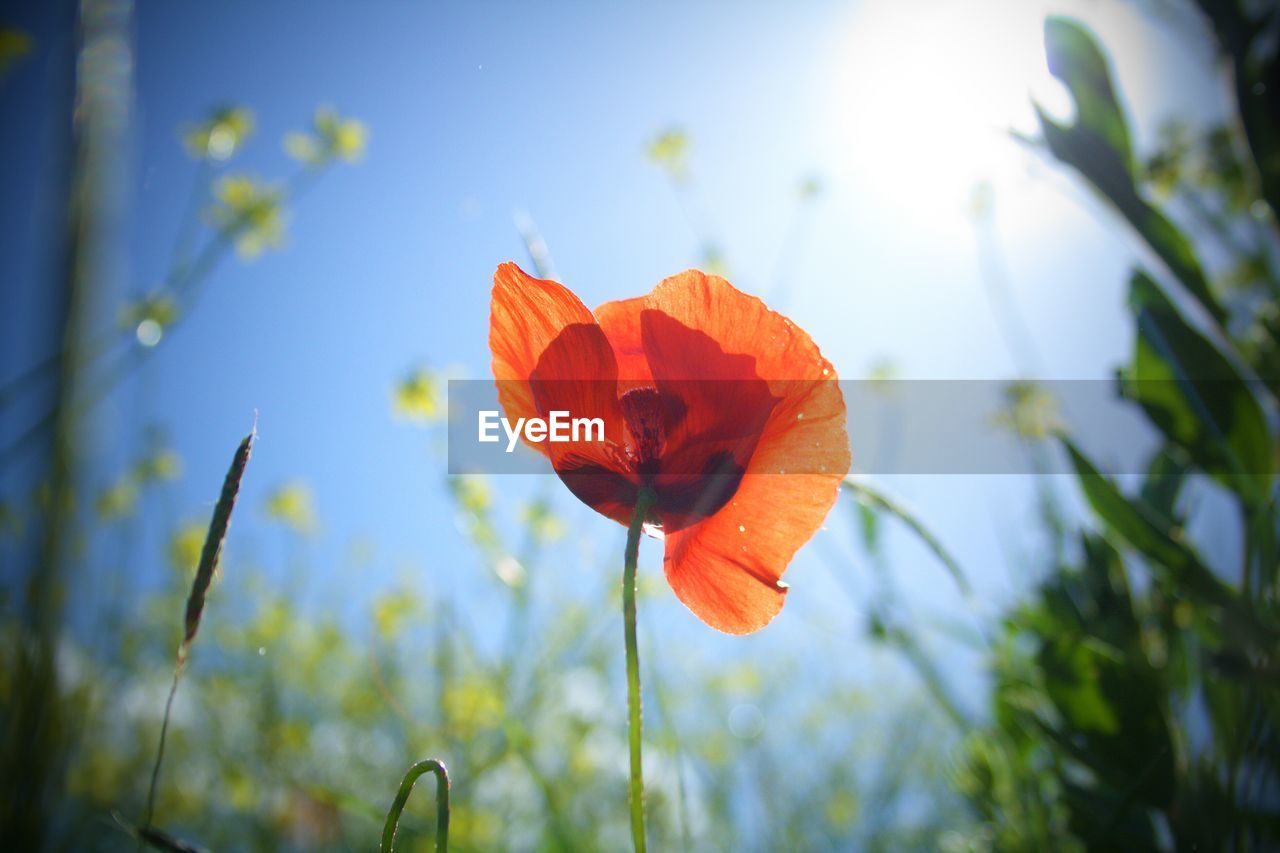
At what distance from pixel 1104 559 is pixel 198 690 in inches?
62.2

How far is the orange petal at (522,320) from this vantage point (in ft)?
0.84

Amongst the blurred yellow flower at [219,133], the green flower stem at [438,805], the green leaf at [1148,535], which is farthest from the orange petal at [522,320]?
the blurred yellow flower at [219,133]

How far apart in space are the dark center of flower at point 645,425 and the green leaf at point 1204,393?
43 centimetres

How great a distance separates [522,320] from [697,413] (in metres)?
0.07

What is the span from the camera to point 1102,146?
0.53 metres

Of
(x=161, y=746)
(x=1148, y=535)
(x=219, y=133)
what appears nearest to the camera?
(x=161, y=746)

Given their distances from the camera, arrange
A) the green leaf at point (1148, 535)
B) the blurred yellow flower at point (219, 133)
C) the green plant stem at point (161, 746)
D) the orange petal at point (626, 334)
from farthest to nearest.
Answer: the blurred yellow flower at point (219, 133) < the green leaf at point (1148, 535) < the orange petal at point (626, 334) < the green plant stem at point (161, 746)

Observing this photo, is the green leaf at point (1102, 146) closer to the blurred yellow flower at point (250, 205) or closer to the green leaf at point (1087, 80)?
the green leaf at point (1087, 80)

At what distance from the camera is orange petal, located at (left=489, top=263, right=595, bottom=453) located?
26 centimetres

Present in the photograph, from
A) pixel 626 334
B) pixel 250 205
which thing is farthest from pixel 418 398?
pixel 626 334

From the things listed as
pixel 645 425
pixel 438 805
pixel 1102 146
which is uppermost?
pixel 1102 146

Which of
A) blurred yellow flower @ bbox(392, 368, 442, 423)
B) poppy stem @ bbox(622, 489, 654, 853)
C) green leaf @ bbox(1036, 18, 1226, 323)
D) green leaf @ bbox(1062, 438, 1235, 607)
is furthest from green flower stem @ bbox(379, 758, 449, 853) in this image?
blurred yellow flower @ bbox(392, 368, 442, 423)

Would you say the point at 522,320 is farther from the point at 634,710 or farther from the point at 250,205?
the point at 250,205

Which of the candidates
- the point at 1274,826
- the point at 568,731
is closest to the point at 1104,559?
the point at 1274,826
